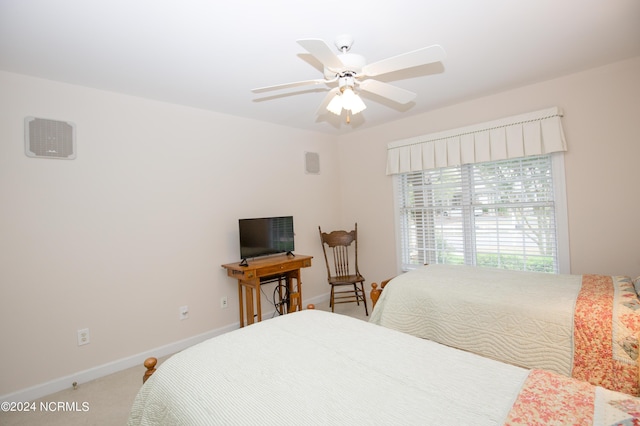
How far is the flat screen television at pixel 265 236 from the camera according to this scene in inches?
134

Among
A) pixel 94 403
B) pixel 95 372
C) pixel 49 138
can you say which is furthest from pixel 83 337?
pixel 49 138

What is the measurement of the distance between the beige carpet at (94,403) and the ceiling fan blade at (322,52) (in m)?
2.51

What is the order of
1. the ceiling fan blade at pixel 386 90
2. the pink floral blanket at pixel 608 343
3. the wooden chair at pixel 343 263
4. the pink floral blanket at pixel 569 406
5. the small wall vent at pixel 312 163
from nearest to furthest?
1. the pink floral blanket at pixel 569 406
2. the pink floral blanket at pixel 608 343
3. the ceiling fan blade at pixel 386 90
4. the wooden chair at pixel 343 263
5. the small wall vent at pixel 312 163

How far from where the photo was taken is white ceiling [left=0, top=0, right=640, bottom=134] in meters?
1.76

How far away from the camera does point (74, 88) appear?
260 cm

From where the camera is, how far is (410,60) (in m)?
1.71

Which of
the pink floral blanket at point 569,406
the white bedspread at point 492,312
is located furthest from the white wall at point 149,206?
the pink floral blanket at point 569,406

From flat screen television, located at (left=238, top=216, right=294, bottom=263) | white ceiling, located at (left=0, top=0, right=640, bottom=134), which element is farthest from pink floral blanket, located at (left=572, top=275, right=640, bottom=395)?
flat screen television, located at (left=238, top=216, right=294, bottom=263)

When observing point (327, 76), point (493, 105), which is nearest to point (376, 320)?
point (327, 76)

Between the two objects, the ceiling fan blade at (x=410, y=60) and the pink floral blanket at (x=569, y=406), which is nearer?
the pink floral blanket at (x=569, y=406)

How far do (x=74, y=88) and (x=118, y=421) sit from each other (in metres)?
2.52

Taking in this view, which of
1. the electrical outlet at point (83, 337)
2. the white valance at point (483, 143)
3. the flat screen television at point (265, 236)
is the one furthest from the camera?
the flat screen television at point (265, 236)

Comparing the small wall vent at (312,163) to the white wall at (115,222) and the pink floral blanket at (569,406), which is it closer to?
the white wall at (115,222)

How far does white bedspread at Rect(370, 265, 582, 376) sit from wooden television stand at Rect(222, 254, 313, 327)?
1134mm
